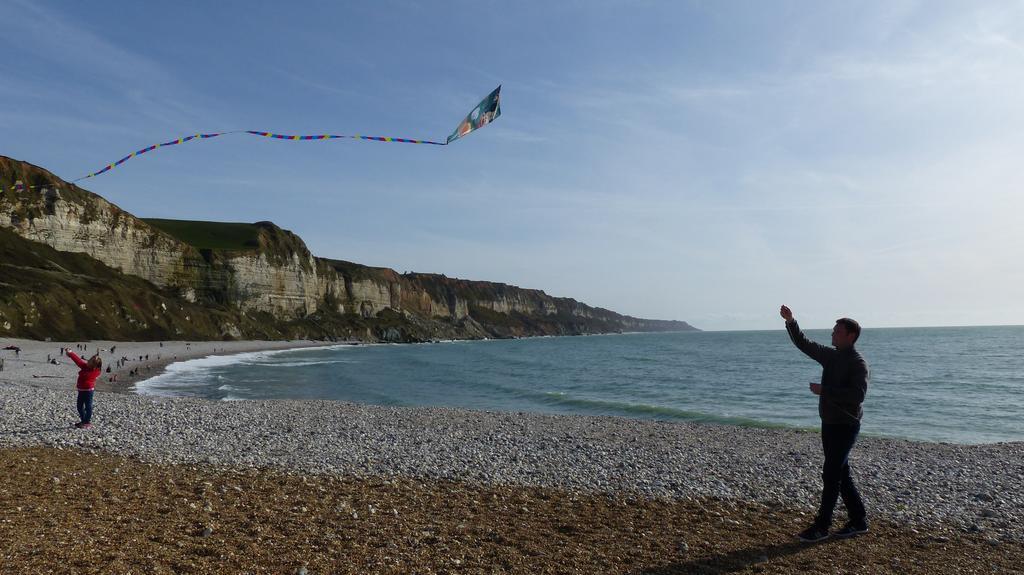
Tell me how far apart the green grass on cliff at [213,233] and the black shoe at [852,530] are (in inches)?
4630

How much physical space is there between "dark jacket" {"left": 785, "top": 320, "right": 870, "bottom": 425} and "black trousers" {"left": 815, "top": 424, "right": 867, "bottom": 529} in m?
0.14

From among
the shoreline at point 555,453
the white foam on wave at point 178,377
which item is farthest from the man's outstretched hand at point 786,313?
the white foam on wave at point 178,377

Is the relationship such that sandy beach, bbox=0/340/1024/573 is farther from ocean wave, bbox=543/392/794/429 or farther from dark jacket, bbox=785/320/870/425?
ocean wave, bbox=543/392/794/429

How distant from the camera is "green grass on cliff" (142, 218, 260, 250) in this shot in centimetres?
11525

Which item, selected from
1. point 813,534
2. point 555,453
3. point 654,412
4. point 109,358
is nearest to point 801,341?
point 813,534

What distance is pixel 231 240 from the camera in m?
120

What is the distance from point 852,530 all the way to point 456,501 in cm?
565

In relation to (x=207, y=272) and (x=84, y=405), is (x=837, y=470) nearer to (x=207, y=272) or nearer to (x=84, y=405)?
(x=84, y=405)

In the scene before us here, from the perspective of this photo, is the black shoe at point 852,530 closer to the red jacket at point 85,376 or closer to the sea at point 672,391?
the red jacket at point 85,376

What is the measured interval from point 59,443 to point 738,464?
1523 centimetres

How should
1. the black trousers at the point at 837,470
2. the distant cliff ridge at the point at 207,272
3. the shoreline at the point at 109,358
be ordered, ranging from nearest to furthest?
1. the black trousers at the point at 837,470
2. the shoreline at the point at 109,358
3. the distant cliff ridge at the point at 207,272

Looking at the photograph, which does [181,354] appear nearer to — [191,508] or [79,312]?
[79,312]

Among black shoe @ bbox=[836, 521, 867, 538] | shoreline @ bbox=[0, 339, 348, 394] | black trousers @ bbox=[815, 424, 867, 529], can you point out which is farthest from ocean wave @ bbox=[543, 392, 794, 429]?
shoreline @ bbox=[0, 339, 348, 394]

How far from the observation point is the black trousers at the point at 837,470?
7051 mm
